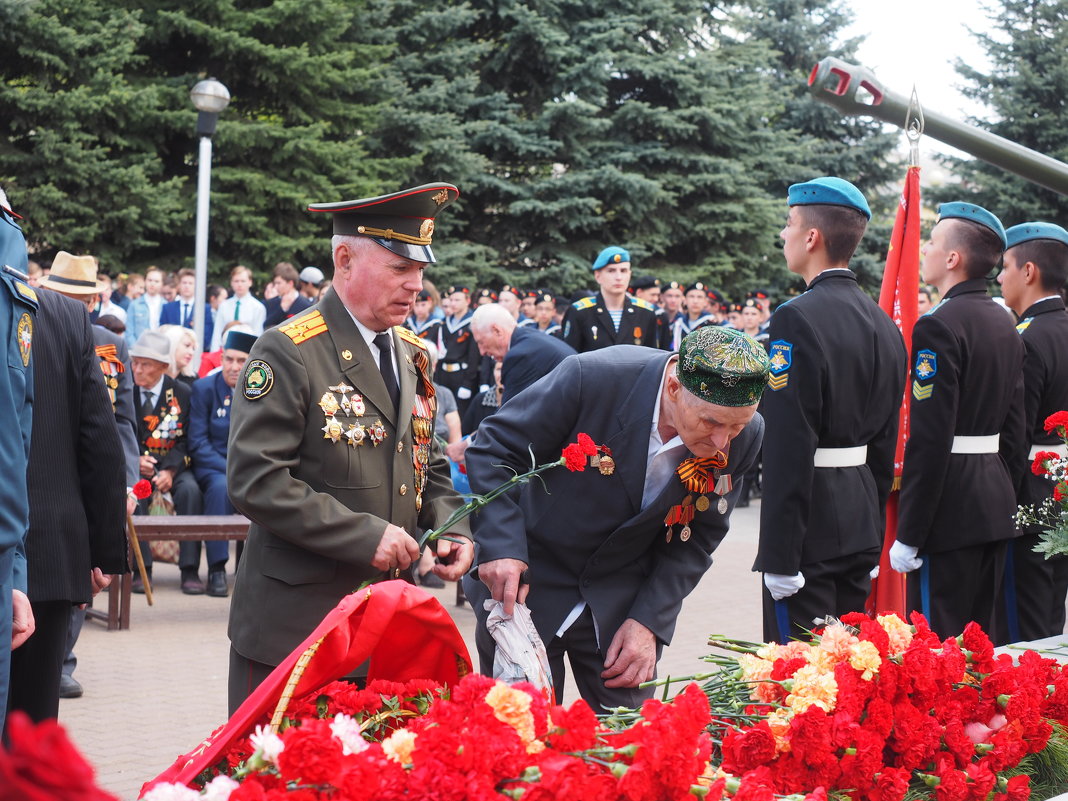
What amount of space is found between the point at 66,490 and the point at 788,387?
99.1 inches

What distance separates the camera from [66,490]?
4066 millimetres

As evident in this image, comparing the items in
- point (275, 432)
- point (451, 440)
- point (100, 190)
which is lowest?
point (451, 440)

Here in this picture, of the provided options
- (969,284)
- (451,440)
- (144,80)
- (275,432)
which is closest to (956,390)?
(969,284)

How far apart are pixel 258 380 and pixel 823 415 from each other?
217 cm

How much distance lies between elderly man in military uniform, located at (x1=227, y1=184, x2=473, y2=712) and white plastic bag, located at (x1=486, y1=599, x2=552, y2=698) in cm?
18

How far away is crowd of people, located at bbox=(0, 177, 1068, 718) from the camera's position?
3.19m

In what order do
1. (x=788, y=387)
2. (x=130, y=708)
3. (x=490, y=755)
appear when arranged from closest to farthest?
(x=490, y=755) → (x=788, y=387) → (x=130, y=708)

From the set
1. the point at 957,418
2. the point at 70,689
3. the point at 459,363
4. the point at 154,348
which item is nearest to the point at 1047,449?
the point at 957,418

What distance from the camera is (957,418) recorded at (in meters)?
5.27

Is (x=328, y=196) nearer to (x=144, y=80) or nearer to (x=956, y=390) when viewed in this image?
(x=144, y=80)

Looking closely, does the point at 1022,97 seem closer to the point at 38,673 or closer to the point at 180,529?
the point at 180,529

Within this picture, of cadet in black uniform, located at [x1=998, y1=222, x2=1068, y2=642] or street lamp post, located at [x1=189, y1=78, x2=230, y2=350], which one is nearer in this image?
cadet in black uniform, located at [x1=998, y1=222, x2=1068, y2=642]

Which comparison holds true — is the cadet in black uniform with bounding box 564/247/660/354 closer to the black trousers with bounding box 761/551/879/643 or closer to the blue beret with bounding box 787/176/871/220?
the blue beret with bounding box 787/176/871/220

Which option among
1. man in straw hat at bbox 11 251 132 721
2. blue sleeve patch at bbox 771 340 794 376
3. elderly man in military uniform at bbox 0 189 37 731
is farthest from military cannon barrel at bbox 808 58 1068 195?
man in straw hat at bbox 11 251 132 721
